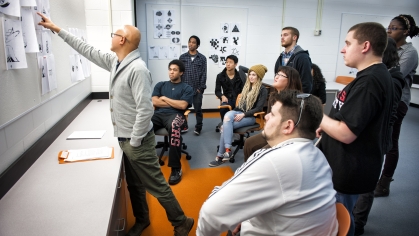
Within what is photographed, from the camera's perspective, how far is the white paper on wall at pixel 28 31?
1.51 meters

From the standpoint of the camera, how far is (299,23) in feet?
18.5

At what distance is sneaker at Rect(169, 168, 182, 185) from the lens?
2.75 metres

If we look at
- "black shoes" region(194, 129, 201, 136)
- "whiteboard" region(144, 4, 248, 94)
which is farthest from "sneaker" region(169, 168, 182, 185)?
"whiteboard" region(144, 4, 248, 94)

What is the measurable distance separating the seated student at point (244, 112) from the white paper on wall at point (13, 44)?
2.18 meters

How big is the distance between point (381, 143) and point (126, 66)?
4.75 ft

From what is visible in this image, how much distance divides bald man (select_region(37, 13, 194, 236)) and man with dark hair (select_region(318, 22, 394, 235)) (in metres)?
1.02

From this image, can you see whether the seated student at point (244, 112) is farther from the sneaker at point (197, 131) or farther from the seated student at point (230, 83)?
the sneaker at point (197, 131)

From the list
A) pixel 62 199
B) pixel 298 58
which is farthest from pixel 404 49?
pixel 62 199

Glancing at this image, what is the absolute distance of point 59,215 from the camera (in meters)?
1.15

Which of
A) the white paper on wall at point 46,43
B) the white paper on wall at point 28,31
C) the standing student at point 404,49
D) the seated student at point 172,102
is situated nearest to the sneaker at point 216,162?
the seated student at point 172,102

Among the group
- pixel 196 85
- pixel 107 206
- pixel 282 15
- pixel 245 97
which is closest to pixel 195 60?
pixel 196 85

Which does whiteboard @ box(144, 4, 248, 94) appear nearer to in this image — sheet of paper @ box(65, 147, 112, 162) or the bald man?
the bald man

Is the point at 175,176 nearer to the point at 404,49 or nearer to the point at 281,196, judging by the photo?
the point at 281,196

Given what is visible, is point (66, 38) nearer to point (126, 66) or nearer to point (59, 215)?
point (126, 66)
